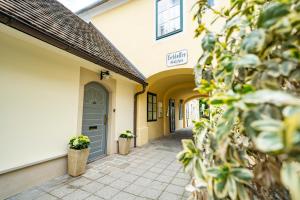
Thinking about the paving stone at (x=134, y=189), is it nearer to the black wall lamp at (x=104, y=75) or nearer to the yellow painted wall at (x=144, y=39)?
the black wall lamp at (x=104, y=75)

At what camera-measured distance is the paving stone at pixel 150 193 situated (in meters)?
2.65

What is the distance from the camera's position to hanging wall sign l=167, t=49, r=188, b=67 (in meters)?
5.02

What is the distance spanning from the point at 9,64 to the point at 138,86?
14.3 feet

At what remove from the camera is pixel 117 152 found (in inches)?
207

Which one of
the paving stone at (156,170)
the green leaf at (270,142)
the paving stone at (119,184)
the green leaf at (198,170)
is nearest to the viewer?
the green leaf at (270,142)

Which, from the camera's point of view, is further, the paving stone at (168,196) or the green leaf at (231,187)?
the paving stone at (168,196)

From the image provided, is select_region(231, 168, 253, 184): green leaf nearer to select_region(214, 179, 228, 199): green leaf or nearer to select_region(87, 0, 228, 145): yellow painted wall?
select_region(214, 179, 228, 199): green leaf

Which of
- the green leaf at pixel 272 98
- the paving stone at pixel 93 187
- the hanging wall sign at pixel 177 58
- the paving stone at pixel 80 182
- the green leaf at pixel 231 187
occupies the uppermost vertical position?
the hanging wall sign at pixel 177 58

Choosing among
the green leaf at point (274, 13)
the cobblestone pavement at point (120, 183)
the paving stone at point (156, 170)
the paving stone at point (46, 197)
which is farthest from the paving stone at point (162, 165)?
the green leaf at point (274, 13)

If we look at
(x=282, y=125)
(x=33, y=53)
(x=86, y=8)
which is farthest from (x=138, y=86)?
(x=282, y=125)

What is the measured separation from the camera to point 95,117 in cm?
468

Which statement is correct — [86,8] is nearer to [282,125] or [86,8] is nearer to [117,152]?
[117,152]

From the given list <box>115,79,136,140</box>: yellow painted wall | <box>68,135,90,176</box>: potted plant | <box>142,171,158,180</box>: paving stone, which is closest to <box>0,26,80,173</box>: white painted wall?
<box>68,135,90,176</box>: potted plant

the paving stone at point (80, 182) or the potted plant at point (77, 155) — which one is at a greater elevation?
the potted plant at point (77, 155)
